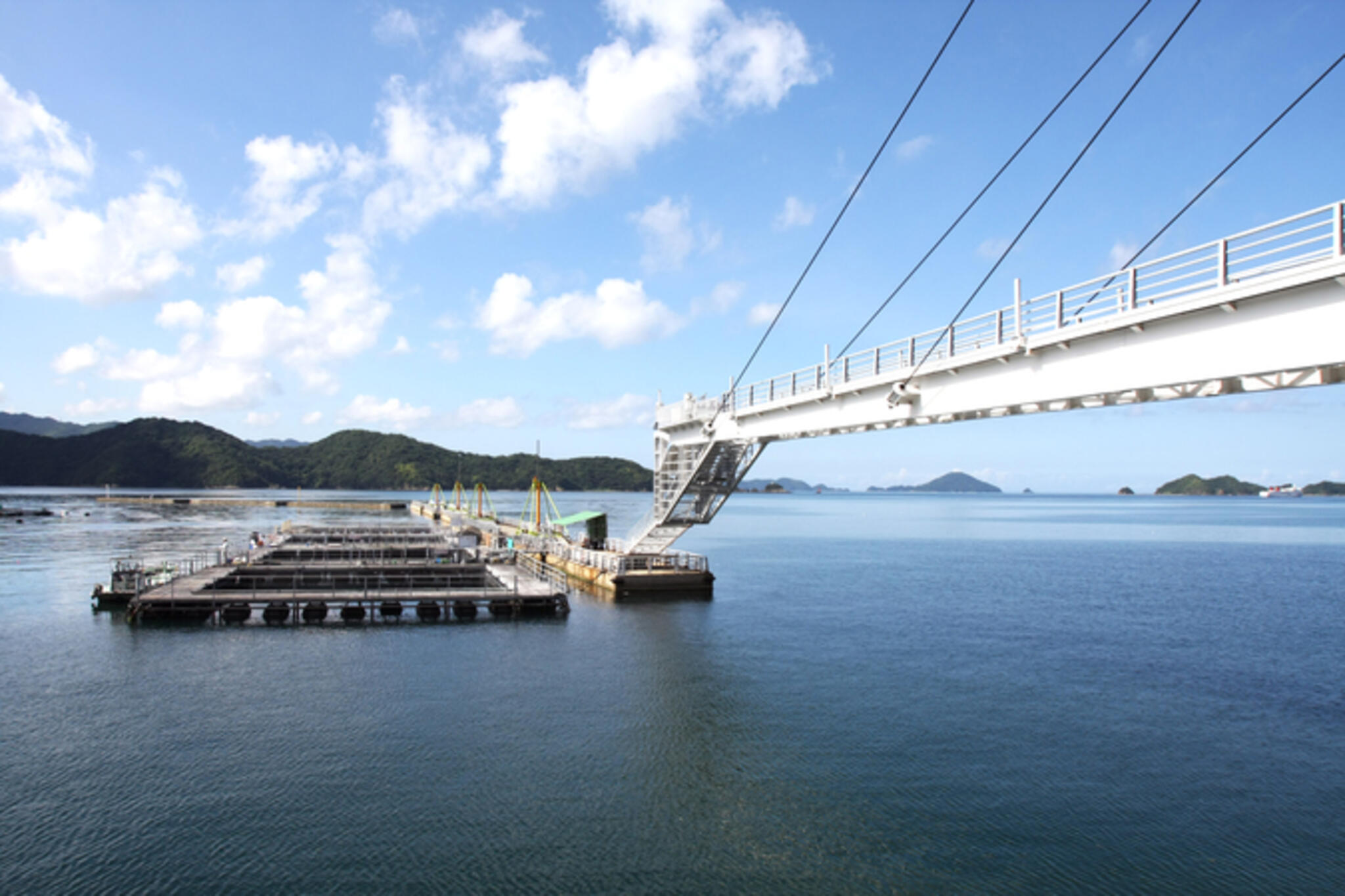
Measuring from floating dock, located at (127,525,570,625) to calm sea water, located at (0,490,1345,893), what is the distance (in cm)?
222

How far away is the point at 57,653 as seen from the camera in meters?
31.7

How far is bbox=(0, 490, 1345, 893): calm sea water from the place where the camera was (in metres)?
15.6

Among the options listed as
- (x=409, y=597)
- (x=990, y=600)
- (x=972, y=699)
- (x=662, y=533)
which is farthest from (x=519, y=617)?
(x=990, y=600)

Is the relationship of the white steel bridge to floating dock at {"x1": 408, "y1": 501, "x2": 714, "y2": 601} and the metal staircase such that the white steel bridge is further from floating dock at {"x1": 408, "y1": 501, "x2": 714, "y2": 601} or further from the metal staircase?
floating dock at {"x1": 408, "y1": 501, "x2": 714, "y2": 601}

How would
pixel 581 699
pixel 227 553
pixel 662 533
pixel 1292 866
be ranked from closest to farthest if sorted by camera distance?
pixel 1292 866 → pixel 581 699 → pixel 662 533 → pixel 227 553

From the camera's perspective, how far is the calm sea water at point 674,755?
15.6m

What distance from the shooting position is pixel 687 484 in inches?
1793

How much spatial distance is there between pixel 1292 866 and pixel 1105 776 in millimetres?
4561

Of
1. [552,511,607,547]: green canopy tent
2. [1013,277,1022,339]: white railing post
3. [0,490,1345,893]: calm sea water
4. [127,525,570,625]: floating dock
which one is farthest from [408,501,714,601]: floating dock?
[1013,277,1022,339]: white railing post

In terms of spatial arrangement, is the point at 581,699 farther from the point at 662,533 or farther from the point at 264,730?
the point at 662,533

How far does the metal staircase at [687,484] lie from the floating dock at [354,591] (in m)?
6.95

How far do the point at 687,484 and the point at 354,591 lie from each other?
65.2ft

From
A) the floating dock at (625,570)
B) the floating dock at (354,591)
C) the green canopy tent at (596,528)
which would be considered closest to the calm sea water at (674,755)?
the floating dock at (354,591)

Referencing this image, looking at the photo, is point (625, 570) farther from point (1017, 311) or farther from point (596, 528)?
point (1017, 311)
